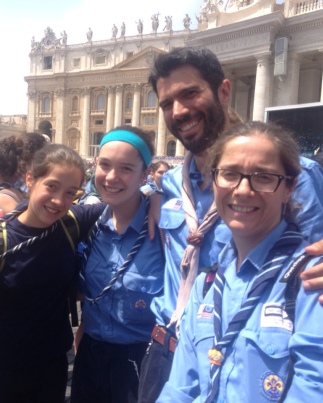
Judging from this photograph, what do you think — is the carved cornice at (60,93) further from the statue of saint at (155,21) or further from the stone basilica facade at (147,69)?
the statue of saint at (155,21)

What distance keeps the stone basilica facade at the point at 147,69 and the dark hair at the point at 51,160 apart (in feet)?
68.0

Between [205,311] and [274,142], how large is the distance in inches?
27.5

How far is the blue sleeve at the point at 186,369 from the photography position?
1.59 m

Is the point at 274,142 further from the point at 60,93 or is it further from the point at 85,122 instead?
the point at 60,93

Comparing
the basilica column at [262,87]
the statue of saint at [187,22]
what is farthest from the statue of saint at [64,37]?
the basilica column at [262,87]

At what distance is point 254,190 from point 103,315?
1.28m

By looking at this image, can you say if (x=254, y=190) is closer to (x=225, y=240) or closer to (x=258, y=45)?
(x=225, y=240)

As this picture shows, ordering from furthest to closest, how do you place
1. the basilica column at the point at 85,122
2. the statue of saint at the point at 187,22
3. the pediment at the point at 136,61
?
the basilica column at the point at 85,122
the statue of saint at the point at 187,22
the pediment at the point at 136,61

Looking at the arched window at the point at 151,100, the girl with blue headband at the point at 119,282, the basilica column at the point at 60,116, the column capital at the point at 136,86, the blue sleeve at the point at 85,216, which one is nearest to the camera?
the girl with blue headband at the point at 119,282

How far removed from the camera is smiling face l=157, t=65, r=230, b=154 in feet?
7.30

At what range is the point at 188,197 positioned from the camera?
83.8 inches

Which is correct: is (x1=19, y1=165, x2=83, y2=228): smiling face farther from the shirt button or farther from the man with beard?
the shirt button

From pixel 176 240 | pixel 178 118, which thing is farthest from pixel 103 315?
pixel 178 118

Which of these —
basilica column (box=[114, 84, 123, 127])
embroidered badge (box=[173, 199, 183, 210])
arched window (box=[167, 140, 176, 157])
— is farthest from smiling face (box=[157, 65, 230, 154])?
basilica column (box=[114, 84, 123, 127])
